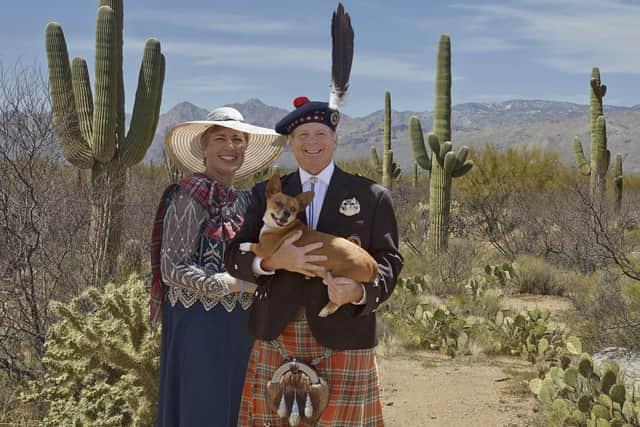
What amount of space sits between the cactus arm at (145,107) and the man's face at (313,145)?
823cm

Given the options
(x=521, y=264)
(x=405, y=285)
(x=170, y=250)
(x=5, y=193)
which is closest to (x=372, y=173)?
(x=521, y=264)

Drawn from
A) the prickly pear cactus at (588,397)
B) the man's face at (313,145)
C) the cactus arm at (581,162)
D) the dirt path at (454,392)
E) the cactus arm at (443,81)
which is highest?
the cactus arm at (443,81)

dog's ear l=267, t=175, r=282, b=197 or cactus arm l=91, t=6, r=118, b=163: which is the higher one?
cactus arm l=91, t=6, r=118, b=163

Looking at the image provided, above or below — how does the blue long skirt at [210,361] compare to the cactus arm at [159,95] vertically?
below

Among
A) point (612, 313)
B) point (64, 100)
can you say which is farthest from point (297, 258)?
point (64, 100)

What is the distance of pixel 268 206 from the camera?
2.59 metres

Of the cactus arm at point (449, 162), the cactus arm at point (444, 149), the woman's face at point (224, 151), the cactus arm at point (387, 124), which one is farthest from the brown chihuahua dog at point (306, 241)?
the cactus arm at point (387, 124)

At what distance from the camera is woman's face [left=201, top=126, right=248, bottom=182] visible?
3529 mm

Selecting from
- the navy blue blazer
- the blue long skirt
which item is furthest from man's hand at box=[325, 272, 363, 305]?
the blue long skirt

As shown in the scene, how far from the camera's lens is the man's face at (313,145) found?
2.74m

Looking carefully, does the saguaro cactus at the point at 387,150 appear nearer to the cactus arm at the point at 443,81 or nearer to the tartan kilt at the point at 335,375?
the cactus arm at the point at 443,81

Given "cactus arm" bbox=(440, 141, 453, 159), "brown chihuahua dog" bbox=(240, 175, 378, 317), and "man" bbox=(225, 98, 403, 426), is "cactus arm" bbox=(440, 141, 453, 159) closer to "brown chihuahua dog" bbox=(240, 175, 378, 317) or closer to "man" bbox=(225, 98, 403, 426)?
"man" bbox=(225, 98, 403, 426)

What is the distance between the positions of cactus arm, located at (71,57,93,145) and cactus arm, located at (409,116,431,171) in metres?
7.46

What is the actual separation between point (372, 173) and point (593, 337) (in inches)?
936
